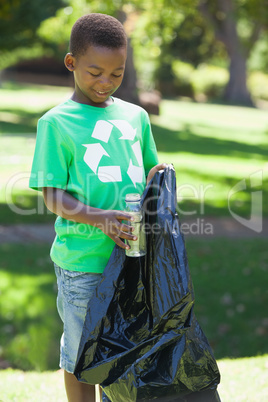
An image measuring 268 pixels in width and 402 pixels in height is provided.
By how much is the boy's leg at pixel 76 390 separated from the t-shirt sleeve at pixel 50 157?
818mm

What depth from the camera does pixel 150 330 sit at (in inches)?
81.3

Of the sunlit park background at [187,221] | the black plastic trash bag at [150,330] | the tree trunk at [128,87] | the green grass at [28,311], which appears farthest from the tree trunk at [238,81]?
the black plastic trash bag at [150,330]

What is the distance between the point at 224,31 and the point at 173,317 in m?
26.2

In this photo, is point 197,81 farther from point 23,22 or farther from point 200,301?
point 200,301

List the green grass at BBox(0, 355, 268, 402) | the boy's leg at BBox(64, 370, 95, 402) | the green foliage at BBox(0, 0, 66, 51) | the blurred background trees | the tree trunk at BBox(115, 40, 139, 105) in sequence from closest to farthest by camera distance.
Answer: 1. the boy's leg at BBox(64, 370, 95, 402)
2. the green grass at BBox(0, 355, 268, 402)
3. the blurred background trees
4. the tree trunk at BBox(115, 40, 139, 105)
5. the green foliage at BBox(0, 0, 66, 51)

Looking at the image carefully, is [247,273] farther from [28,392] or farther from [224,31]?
[224,31]

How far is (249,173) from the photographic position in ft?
35.2

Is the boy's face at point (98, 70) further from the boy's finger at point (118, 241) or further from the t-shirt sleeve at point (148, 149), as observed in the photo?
the boy's finger at point (118, 241)

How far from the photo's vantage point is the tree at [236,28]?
28.9 feet

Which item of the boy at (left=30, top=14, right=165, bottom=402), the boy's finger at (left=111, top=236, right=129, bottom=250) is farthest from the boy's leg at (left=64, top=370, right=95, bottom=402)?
the boy's finger at (left=111, top=236, right=129, bottom=250)

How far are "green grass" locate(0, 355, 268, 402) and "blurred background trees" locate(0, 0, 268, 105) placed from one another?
146 inches

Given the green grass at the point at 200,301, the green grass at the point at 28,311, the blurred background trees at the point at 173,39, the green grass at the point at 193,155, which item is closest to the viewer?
the green grass at the point at 28,311

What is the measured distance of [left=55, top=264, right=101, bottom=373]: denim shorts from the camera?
7.04 ft

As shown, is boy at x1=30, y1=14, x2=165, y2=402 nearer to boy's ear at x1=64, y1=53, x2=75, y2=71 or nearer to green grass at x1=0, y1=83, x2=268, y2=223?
boy's ear at x1=64, y1=53, x2=75, y2=71
